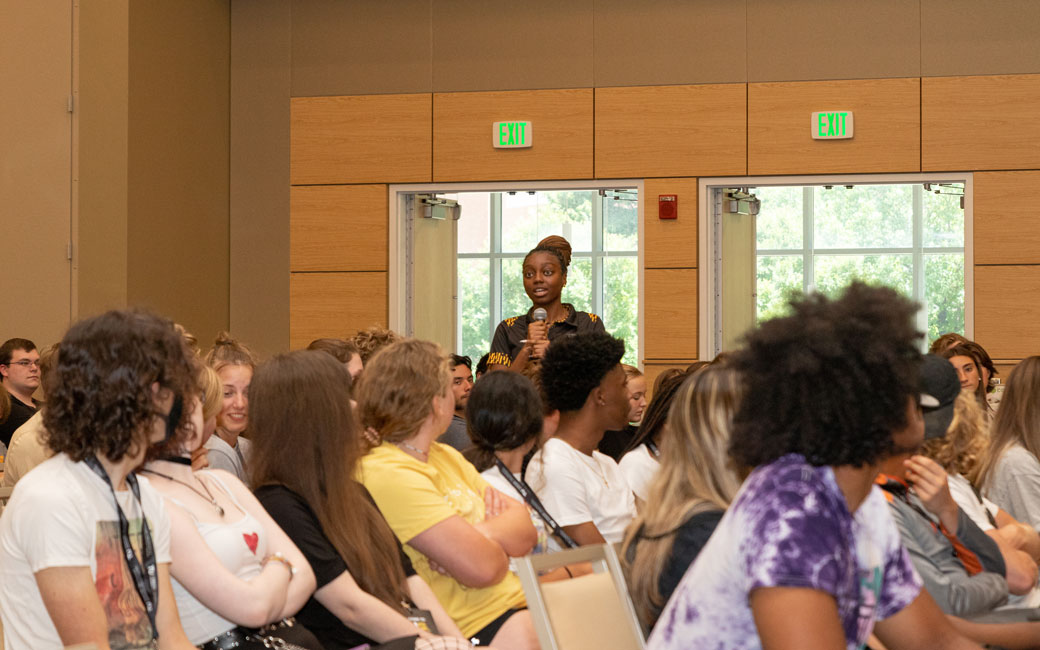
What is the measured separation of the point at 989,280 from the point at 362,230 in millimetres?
4060

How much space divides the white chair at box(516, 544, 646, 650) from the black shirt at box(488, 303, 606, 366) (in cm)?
337

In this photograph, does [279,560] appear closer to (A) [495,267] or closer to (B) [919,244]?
(A) [495,267]

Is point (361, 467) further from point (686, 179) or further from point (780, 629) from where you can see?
point (686, 179)

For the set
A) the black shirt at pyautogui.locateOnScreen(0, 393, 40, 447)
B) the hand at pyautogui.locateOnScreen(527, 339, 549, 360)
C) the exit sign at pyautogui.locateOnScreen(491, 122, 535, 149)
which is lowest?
the black shirt at pyautogui.locateOnScreen(0, 393, 40, 447)

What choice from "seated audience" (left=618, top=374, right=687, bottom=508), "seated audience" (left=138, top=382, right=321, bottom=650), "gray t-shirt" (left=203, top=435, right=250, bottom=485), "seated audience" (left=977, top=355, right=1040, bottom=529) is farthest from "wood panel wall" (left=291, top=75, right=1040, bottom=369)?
"seated audience" (left=138, top=382, right=321, bottom=650)

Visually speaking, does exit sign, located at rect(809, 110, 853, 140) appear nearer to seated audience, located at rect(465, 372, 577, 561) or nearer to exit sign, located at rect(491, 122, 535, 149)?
exit sign, located at rect(491, 122, 535, 149)

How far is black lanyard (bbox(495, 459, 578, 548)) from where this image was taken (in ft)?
10.7

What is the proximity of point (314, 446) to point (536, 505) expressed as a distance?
85 centimetres

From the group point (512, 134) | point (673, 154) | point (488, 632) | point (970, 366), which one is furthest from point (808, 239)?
point (488, 632)

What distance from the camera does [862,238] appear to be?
37.6 ft

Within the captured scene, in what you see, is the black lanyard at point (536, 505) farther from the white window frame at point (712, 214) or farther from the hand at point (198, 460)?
the white window frame at point (712, 214)

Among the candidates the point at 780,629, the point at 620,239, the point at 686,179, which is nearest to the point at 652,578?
the point at 780,629

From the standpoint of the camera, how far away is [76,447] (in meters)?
1.99

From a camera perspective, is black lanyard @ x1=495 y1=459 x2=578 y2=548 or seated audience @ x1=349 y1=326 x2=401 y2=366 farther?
seated audience @ x1=349 y1=326 x2=401 y2=366
